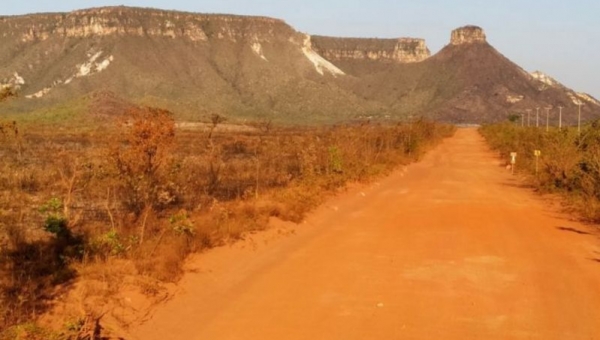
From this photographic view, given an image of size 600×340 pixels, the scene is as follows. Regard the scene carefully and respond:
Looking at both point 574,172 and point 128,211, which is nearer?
point 128,211

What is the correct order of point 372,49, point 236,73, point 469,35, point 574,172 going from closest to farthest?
1. point 574,172
2. point 236,73
3. point 469,35
4. point 372,49

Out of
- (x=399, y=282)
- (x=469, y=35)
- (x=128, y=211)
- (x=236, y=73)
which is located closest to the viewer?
(x=399, y=282)

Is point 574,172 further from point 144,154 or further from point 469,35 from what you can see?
point 469,35

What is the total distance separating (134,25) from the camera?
112 metres

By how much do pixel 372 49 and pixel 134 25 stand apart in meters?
61.5

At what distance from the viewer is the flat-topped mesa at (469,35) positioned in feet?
462

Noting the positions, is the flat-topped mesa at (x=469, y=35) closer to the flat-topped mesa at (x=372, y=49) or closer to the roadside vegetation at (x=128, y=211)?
the flat-topped mesa at (x=372, y=49)

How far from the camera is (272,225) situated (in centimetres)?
1337

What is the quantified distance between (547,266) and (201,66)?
343 ft

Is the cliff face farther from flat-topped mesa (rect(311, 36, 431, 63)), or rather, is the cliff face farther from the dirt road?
the dirt road

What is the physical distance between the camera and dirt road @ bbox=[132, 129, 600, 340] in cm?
752

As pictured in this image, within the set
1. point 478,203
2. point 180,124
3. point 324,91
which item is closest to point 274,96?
point 324,91

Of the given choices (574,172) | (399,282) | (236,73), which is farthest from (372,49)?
(399,282)

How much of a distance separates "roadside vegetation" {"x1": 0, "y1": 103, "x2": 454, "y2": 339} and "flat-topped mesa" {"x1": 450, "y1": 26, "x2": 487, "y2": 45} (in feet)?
403
